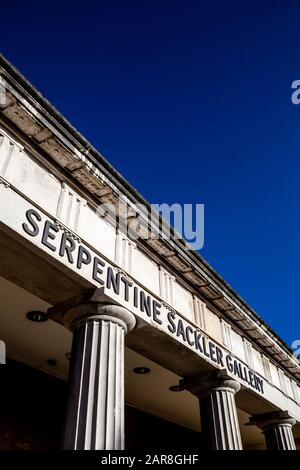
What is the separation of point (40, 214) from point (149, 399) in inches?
361

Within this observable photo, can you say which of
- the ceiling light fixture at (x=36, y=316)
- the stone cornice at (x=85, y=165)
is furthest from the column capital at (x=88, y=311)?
the stone cornice at (x=85, y=165)

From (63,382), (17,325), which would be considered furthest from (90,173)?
(63,382)

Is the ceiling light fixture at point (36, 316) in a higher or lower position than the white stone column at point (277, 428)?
higher

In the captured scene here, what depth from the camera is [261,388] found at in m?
11.9

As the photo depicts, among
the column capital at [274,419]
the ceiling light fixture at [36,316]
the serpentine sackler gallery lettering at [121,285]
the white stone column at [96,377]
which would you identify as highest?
the ceiling light fixture at [36,316]

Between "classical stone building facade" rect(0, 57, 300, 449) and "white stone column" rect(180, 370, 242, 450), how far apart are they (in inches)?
1.0

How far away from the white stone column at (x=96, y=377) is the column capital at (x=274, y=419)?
24.8 ft

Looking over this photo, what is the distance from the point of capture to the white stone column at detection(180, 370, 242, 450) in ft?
30.3

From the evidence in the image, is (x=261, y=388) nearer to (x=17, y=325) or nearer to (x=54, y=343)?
(x=54, y=343)

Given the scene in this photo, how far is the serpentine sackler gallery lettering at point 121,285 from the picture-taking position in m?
6.50

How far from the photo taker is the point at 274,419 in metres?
12.4

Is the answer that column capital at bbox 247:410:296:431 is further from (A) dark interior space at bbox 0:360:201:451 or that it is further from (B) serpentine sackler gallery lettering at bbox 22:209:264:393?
(A) dark interior space at bbox 0:360:201:451

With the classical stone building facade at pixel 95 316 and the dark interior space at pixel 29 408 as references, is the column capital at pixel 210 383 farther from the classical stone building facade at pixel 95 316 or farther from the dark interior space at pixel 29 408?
the dark interior space at pixel 29 408

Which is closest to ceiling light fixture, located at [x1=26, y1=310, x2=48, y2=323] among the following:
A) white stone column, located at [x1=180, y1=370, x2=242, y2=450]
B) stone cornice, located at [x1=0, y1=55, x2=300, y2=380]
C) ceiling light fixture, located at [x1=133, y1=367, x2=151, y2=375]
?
stone cornice, located at [x1=0, y1=55, x2=300, y2=380]
